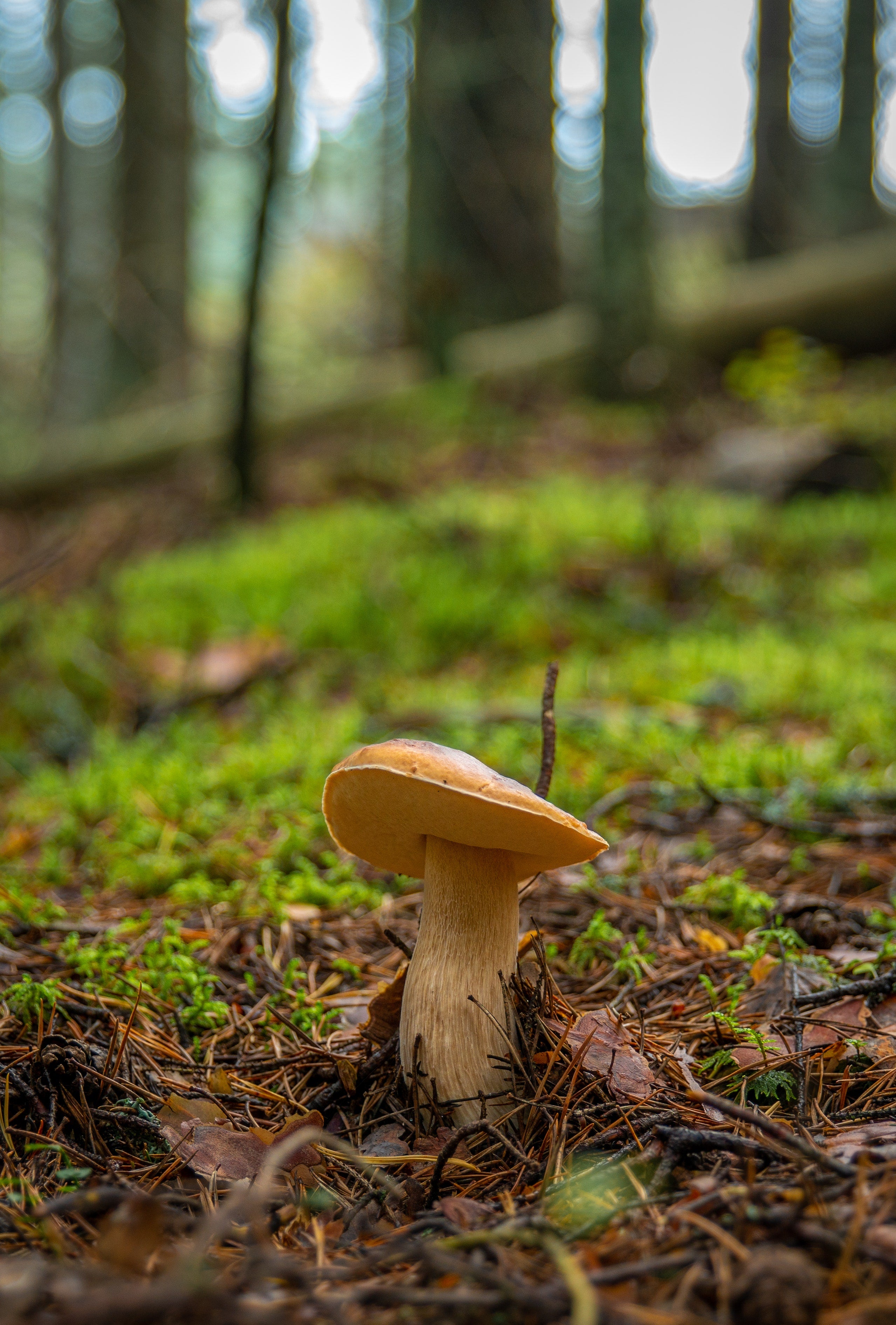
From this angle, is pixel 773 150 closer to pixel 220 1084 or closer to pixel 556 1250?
pixel 220 1084

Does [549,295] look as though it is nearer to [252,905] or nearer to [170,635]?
[170,635]

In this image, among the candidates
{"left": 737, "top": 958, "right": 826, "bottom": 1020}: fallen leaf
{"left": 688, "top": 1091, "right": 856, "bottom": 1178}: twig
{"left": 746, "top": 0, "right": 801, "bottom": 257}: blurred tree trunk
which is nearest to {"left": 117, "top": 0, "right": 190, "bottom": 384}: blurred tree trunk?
{"left": 746, "top": 0, "right": 801, "bottom": 257}: blurred tree trunk

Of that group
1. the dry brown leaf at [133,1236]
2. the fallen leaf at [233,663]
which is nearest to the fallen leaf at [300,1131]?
the dry brown leaf at [133,1236]

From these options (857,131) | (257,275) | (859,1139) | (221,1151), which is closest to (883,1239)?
(859,1139)

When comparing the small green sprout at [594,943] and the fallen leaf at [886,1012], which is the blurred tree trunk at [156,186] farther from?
the fallen leaf at [886,1012]

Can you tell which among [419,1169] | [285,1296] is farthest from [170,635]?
[285,1296]

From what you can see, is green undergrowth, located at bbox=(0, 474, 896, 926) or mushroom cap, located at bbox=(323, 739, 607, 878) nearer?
mushroom cap, located at bbox=(323, 739, 607, 878)

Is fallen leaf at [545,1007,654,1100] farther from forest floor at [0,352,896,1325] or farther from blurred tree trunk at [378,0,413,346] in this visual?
blurred tree trunk at [378,0,413,346]
